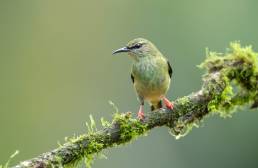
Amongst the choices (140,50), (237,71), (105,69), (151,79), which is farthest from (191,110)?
(105,69)

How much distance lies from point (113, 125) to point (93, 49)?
13782 mm

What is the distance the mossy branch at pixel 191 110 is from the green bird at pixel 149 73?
2.47 feet

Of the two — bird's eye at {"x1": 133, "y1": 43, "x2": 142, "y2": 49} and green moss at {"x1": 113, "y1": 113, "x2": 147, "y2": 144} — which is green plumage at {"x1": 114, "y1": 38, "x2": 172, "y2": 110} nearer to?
bird's eye at {"x1": 133, "y1": 43, "x2": 142, "y2": 49}

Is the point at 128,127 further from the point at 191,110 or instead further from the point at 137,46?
the point at 137,46

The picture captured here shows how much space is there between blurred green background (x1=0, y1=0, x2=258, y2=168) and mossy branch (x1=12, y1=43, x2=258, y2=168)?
596cm

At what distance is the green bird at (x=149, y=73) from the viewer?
850cm

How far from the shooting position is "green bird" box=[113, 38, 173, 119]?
27.9 feet

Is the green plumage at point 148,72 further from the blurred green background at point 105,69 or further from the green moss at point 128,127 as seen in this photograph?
the blurred green background at point 105,69

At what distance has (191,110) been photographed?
7.44m

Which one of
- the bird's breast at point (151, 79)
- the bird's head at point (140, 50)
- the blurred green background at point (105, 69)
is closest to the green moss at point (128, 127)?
the bird's breast at point (151, 79)

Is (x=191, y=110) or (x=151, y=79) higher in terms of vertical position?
(x=151, y=79)

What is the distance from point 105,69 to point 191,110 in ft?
38.3

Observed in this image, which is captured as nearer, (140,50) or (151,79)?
(151,79)

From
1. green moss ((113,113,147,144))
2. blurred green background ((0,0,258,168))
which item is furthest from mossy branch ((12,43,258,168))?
blurred green background ((0,0,258,168))
